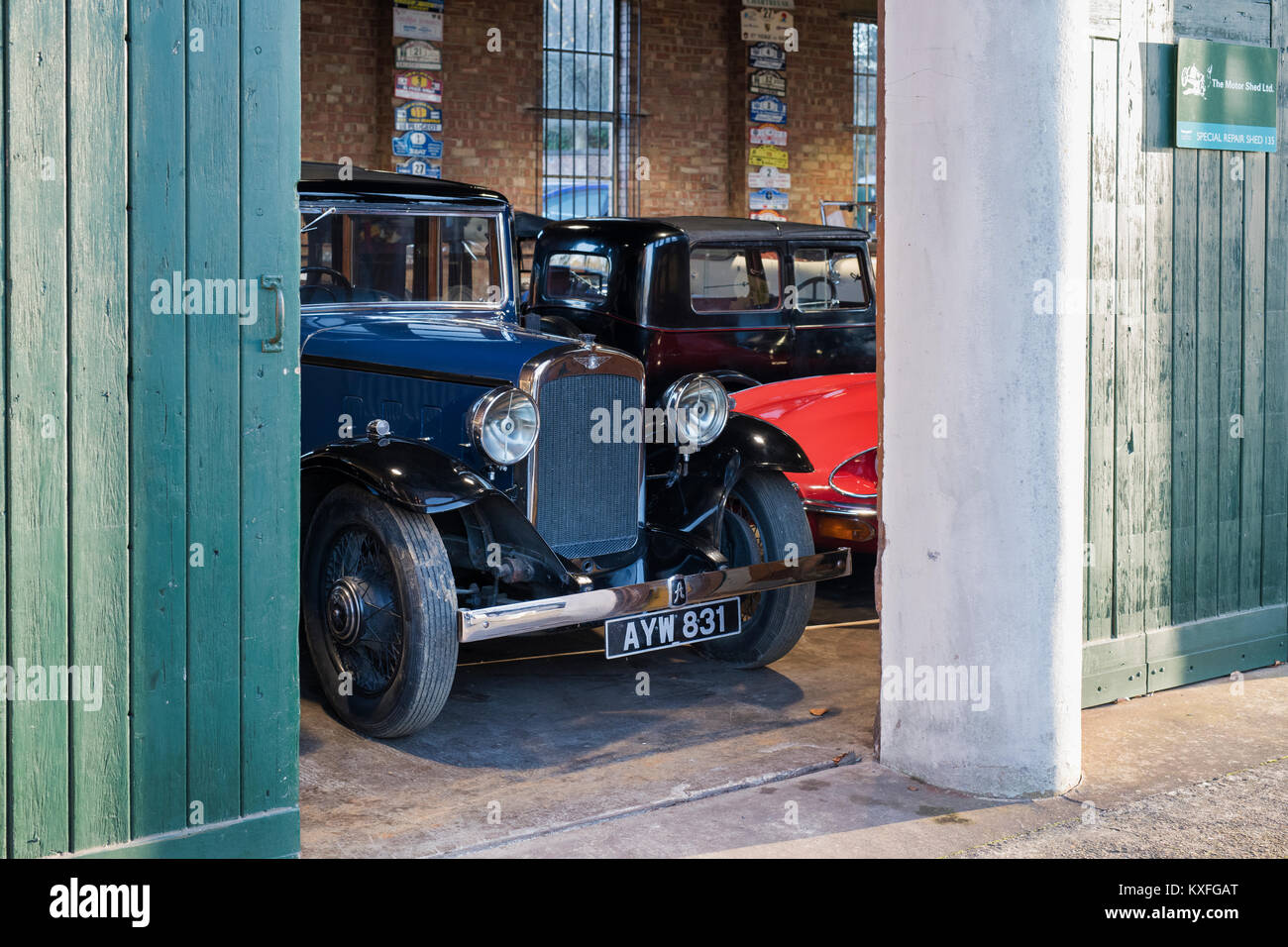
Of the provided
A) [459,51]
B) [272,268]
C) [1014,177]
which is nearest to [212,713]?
[272,268]

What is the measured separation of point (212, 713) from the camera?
3.08m

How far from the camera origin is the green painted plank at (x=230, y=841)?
9.73 feet

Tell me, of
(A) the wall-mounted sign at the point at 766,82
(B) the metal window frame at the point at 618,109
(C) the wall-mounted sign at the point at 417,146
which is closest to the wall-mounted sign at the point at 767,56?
(A) the wall-mounted sign at the point at 766,82

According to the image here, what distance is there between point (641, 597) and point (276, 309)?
1.72 meters

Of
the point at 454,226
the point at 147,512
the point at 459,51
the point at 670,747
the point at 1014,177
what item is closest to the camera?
the point at 147,512

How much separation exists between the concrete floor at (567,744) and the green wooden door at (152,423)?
537 millimetres

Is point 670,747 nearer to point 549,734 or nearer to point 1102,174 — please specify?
point 549,734

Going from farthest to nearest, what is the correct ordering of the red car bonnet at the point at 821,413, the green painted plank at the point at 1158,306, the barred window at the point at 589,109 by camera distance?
the barred window at the point at 589,109
the red car bonnet at the point at 821,413
the green painted plank at the point at 1158,306

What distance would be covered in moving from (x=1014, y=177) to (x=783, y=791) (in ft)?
5.94

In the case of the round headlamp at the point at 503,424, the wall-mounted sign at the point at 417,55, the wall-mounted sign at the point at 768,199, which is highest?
the wall-mounted sign at the point at 417,55

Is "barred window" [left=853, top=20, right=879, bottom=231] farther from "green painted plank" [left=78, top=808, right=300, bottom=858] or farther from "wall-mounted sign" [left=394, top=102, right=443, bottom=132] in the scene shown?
"green painted plank" [left=78, top=808, right=300, bottom=858]

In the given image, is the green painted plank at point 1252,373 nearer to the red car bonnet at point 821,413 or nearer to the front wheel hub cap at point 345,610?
the red car bonnet at point 821,413

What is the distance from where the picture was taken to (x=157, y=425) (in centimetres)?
296

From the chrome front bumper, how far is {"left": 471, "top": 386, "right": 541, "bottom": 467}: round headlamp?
534mm
